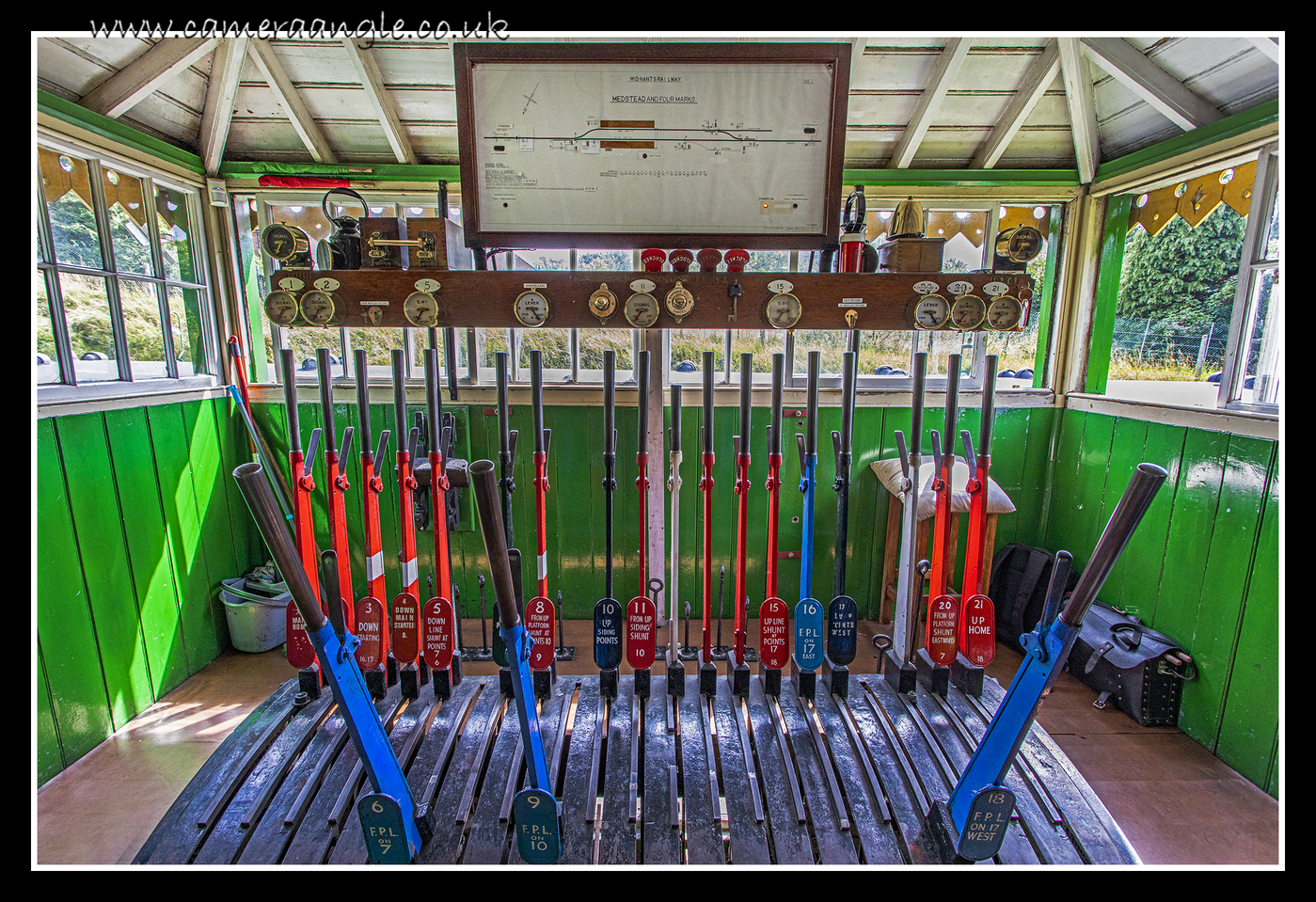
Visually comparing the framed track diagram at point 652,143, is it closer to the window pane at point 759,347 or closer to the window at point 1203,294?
the window pane at point 759,347

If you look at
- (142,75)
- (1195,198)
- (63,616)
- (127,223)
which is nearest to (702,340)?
(1195,198)

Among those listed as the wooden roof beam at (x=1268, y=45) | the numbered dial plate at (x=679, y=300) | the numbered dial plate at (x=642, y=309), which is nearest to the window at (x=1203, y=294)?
the wooden roof beam at (x=1268, y=45)

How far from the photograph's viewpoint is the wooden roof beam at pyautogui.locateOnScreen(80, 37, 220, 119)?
2537 millimetres

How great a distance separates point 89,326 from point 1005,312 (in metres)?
3.94

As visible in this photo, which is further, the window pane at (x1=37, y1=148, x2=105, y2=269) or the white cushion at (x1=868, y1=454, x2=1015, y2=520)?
the white cushion at (x1=868, y1=454, x2=1015, y2=520)

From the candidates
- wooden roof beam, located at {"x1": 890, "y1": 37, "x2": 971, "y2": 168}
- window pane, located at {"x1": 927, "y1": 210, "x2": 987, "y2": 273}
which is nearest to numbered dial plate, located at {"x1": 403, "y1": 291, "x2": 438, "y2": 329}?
wooden roof beam, located at {"x1": 890, "y1": 37, "x2": 971, "y2": 168}

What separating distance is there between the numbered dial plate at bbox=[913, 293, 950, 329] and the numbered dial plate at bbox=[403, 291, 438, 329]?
5.04 ft

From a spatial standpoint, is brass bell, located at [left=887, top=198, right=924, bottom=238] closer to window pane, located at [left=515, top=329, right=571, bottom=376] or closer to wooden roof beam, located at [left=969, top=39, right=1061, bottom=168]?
wooden roof beam, located at [left=969, top=39, right=1061, bottom=168]

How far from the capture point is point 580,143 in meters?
1.65

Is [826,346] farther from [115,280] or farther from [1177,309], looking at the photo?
[115,280]

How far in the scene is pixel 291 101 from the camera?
2.87 meters

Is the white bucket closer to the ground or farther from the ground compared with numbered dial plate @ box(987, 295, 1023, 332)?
closer to the ground

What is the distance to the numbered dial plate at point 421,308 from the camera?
68.2 inches

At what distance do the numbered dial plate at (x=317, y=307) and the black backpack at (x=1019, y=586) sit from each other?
368 cm
